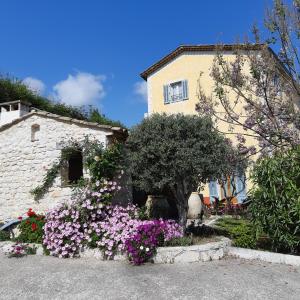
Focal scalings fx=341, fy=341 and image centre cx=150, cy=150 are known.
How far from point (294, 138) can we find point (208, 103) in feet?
11.1

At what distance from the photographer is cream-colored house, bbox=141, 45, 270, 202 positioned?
18.8 meters

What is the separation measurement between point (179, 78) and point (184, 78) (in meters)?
0.32

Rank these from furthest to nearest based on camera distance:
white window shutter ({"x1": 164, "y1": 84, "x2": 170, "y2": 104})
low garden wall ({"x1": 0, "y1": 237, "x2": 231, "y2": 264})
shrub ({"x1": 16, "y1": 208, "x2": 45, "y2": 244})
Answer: white window shutter ({"x1": 164, "y1": 84, "x2": 170, "y2": 104})
shrub ({"x1": 16, "y1": 208, "x2": 45, "y2": 244})
low garden wall ({"x1": 0, "y1": 237, "x2": 231, "y2": 264})

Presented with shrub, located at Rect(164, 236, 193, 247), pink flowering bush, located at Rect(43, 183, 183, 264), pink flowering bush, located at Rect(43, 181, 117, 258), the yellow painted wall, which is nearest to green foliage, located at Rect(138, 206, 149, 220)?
pink flowering bush, located at Rect(43, 183, 183, 264)

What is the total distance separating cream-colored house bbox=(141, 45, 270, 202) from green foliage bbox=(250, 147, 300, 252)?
10.8 meters

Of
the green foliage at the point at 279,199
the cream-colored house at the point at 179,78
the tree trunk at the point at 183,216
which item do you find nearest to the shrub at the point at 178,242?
the tree trunk at the point at 183,216

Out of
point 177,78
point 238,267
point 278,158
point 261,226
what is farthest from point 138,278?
point 177,78

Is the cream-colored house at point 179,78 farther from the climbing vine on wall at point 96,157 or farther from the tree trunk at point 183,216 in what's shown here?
the tree trunk at point 183,216

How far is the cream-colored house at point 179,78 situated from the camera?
18.8 metres

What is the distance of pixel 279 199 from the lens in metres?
7.02

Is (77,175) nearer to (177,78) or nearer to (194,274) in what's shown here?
(194,274)

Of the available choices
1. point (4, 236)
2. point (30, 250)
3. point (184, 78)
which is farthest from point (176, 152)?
point (184, 78)

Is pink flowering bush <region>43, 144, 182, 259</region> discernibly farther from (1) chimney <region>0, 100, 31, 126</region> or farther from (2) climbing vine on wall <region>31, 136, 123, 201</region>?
(1) chimney <region>0, 100, 31, 126</region>

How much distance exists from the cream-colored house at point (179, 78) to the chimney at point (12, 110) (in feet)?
22.4
